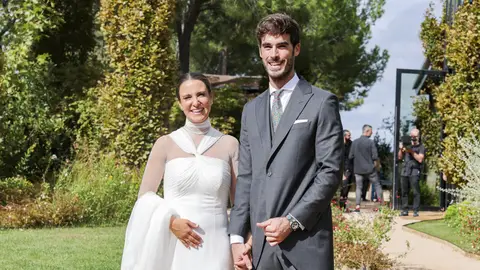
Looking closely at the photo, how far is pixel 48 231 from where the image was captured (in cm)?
1075

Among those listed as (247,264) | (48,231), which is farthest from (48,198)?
(247,264)

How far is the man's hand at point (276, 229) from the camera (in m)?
3.22

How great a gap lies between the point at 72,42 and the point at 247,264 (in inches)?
604

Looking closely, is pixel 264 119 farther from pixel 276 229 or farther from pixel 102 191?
pixel 102 191

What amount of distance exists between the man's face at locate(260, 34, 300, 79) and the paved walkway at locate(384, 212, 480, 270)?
225 inches

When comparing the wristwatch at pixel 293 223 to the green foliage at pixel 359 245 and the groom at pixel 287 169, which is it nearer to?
the groom at pixel 287 169

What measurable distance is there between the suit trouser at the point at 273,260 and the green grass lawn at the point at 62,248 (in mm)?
4918

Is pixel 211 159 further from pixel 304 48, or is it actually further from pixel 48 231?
pixel 304 48

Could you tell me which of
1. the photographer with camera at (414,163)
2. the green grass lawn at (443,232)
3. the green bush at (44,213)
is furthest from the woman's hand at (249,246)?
the photographer with camera at (414,163)

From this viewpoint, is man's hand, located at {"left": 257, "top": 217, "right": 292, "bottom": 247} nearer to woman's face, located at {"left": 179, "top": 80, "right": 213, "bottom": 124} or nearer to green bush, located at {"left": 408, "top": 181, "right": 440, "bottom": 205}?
woman's face, located at {"left": 179, "top": 80, "right": 213, "bottom": 124}

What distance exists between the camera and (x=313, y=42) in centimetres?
2553

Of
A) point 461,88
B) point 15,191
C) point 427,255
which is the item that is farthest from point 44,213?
point 461,88

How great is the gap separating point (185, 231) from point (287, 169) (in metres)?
0.99

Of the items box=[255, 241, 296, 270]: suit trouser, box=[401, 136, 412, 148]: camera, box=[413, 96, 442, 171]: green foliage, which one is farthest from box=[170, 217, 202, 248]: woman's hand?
box=[413, 96, 442, 171]: green foliage
